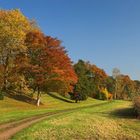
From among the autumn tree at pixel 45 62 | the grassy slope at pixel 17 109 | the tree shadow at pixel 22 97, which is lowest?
the grassy slope at pixel 17 109

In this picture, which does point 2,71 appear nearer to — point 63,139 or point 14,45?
point 14,45

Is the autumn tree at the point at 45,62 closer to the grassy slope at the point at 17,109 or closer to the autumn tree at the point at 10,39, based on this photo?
the autumn tree at the point at 10,39

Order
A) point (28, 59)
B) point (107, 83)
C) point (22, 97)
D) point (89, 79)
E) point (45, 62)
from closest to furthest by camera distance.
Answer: point (45, 62), point (28, 59), point (22, 97), point (89, 79), point (107, 83)

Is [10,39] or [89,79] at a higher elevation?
[10,39]

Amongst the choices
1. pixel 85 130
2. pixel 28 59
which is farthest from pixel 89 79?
pixel 85 130

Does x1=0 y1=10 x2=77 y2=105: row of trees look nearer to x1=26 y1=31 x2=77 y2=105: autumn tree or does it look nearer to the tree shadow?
x1=26 y1=31 x2=77 y2=105: autumn tree

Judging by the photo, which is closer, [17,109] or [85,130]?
[85,130]

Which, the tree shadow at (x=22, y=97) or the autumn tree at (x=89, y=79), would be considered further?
the autumn tree at (x=89, y=79)

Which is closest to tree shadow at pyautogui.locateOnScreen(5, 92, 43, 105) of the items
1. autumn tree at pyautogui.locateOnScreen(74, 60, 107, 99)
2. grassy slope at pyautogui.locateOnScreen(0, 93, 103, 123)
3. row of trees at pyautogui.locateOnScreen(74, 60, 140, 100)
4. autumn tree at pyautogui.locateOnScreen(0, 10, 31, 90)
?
autumn tree at pyautogui.locateOnScreen(0, 10, 31, 90)

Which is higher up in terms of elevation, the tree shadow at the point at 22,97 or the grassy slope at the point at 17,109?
the tree shadow at the point at 22,97

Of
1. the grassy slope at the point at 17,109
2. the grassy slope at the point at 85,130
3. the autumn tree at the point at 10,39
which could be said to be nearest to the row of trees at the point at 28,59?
the autumn tree at the point at 10,39

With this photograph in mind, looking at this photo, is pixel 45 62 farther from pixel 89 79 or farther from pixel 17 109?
pixel 89 79

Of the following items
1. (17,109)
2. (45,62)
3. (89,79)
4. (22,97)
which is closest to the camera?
(17,109)

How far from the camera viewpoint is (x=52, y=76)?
54.5 meters
